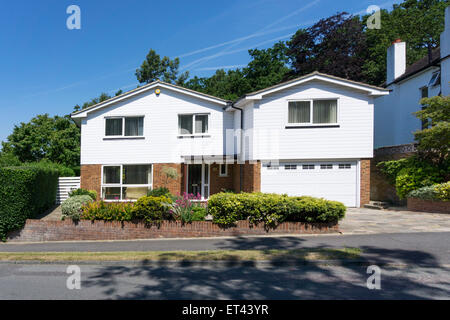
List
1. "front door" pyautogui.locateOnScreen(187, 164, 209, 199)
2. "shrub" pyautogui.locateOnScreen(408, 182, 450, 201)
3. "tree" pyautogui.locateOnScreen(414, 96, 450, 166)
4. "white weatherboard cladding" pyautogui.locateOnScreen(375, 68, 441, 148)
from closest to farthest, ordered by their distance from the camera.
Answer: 1. "shrub" pyautogui.locateOnScreen(408, 182, 450, 201)
2. "tree" pyautogui.locateOnScreen(414, 96, 450, 166)
3. "front door" pyautogui.locateOnScreen(187, 164, 209, 199)
4. "white weatherboard cladding" pyautogui.locateOnScreen(375, 68, 441, 148)

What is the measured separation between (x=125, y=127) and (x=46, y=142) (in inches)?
686

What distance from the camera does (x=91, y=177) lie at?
18531 millimetres

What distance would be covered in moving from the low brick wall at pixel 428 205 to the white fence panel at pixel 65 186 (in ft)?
56.7

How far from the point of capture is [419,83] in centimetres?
2155

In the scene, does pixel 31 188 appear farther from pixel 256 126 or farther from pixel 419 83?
pixel 419 83

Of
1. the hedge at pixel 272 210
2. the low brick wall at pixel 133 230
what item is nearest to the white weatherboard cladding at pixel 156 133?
the low brick wall at pixel 133 230

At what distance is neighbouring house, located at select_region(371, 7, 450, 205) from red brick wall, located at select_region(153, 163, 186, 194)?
10.3 metres

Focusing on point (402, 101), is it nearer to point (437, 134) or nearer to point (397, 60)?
point (397, 60)

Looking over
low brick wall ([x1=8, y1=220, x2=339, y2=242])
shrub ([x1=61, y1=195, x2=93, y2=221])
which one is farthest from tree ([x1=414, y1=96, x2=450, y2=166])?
shrub ([x1=61, y1=195, x2=93, y2=221])

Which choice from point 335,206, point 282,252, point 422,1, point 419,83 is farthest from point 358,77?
point 282,252

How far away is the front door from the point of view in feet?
61.8

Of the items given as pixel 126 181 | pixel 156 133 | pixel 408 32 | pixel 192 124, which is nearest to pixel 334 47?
pixel 408 32

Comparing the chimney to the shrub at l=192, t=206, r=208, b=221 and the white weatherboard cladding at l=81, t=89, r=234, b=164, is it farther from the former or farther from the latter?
the shrub at l=192, t=206, r=208, b=221

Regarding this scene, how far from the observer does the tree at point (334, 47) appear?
29891 millimetres
